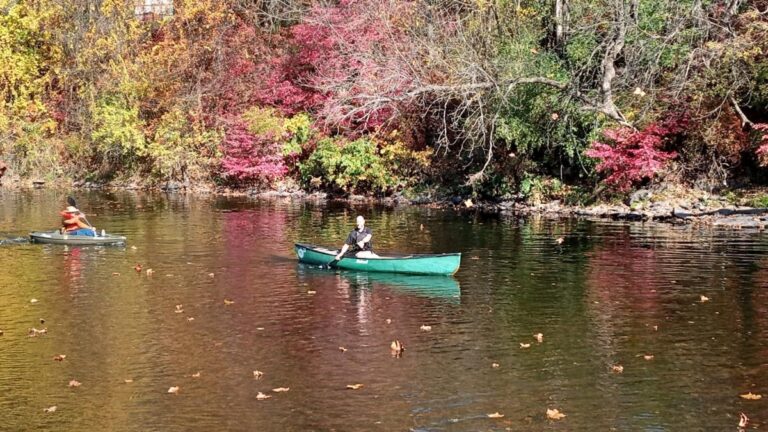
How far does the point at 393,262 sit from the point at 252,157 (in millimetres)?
29723

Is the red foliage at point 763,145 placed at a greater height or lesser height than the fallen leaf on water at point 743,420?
greater

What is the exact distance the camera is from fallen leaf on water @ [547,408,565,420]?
12.6m

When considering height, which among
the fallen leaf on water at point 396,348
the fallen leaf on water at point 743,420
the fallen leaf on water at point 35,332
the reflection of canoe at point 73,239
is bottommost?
the fallen leaf on water at point 743,420

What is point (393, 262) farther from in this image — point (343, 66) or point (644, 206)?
point (343, 66)

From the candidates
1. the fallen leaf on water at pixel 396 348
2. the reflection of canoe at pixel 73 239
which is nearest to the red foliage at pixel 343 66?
the reflection of canoe at pixel 73 239

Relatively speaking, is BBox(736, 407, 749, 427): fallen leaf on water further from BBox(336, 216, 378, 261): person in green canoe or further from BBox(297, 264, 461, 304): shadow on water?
BBox(336, 216, 378, 261): person in green canoe

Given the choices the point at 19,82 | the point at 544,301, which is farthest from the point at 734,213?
the point at 19,82

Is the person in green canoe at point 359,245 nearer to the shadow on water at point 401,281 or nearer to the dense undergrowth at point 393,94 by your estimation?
the shadow on water at point 401,281

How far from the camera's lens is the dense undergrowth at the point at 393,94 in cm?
3691

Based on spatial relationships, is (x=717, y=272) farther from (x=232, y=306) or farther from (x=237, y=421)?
(x=237, y=421)

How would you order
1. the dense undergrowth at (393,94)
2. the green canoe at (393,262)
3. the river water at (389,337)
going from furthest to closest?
1. the dense undergrowth at (393,94)
2. the green canoe at (393,262)
3. the river water at (389,337)

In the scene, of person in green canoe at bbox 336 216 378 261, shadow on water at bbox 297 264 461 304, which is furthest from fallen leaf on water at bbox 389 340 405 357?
person in green canoe at bbox 336 216 378 261

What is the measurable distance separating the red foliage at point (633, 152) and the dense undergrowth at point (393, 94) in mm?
89

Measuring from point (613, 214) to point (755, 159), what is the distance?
241 inches
